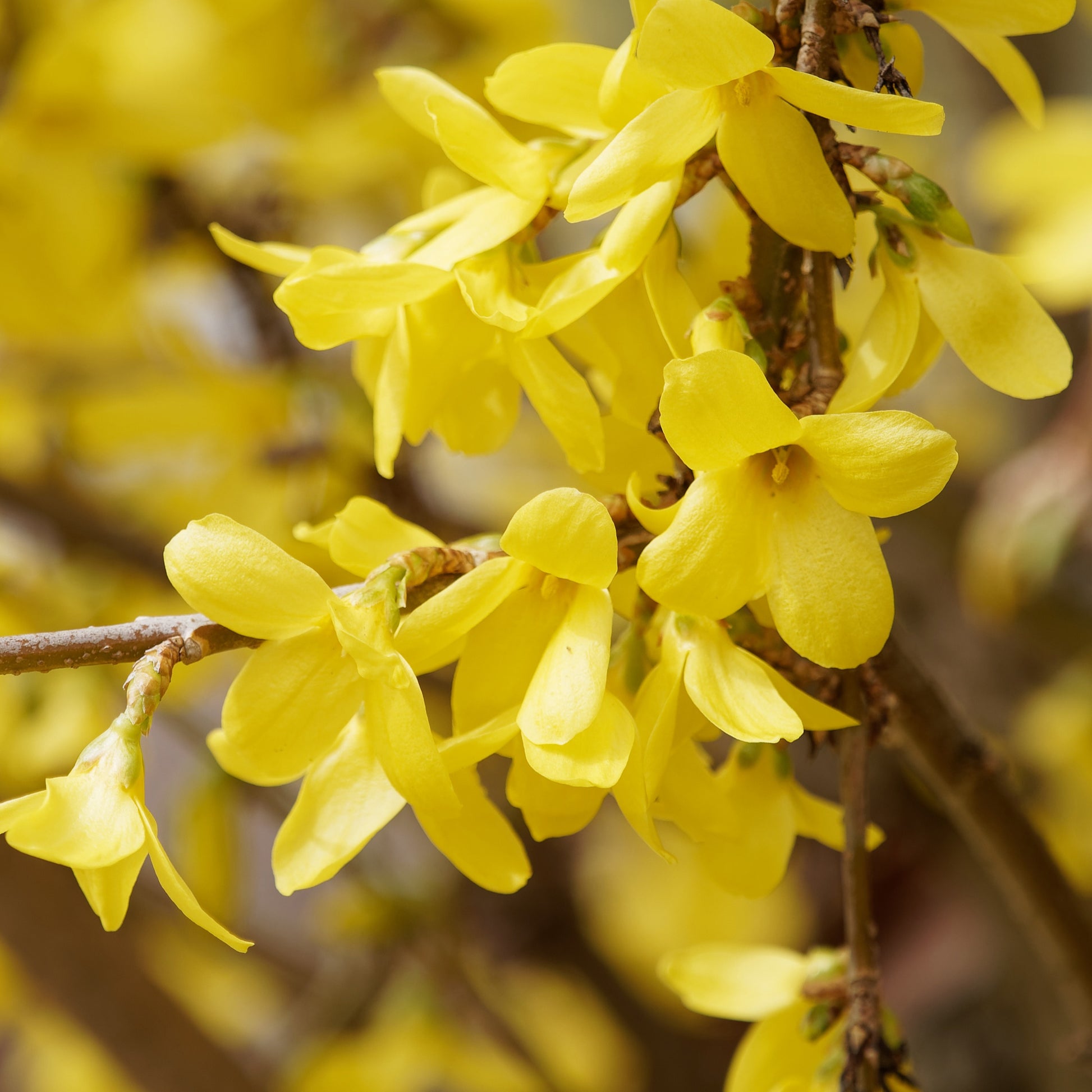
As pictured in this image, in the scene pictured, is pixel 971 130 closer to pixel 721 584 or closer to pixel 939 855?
pixel 939 855

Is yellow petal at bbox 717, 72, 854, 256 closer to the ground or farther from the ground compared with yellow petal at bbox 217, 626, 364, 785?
farther from the ground

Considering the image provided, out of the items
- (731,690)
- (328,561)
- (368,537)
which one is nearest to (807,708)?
(731,690)

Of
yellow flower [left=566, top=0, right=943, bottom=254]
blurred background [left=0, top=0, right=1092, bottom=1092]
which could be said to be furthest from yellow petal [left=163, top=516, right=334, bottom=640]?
blurred background [left=0, top=0, right=1092, bottom=1092]

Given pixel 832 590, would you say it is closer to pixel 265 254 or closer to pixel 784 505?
pixel 784 505

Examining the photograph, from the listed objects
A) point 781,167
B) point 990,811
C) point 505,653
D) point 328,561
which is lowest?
point 328,561

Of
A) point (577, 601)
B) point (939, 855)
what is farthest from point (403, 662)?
point (939, 855)

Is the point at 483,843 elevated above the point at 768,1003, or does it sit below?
above

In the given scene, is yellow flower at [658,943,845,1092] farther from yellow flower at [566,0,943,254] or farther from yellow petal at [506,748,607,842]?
yellow flower at [566,0,943,254]
